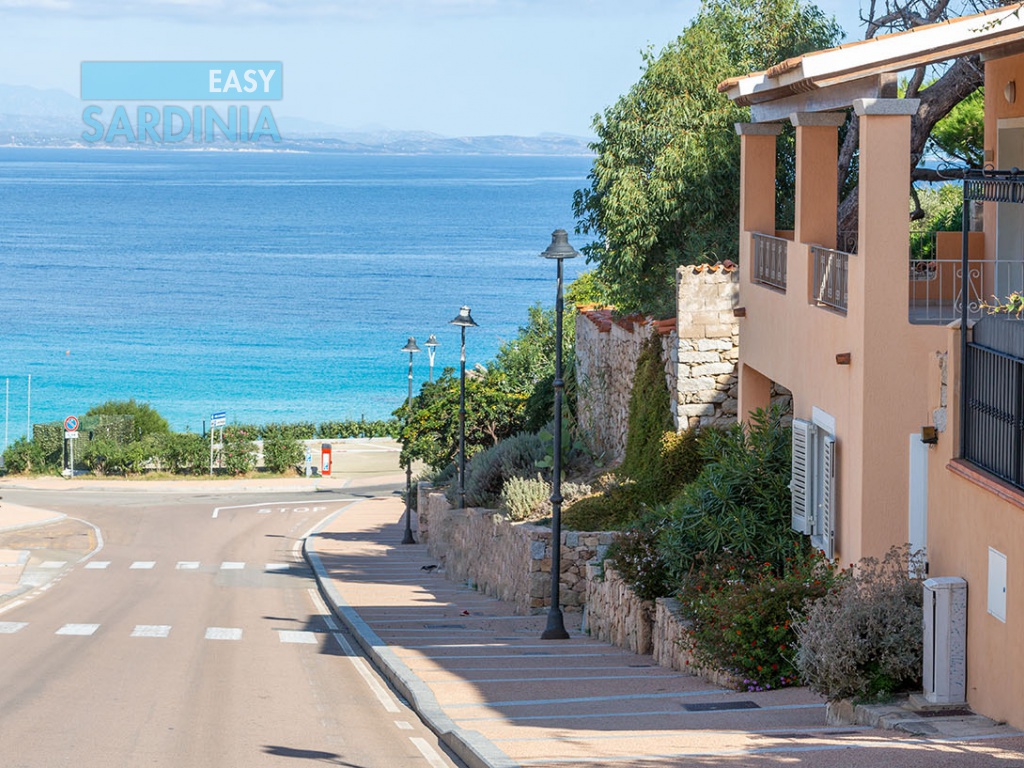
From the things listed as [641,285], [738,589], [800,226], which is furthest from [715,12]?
[738,589]

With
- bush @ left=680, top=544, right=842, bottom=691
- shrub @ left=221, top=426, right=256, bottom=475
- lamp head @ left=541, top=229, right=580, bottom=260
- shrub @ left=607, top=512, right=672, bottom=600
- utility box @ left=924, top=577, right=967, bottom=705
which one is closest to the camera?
utility box @ left=924, top=577, right=967, bottom=705

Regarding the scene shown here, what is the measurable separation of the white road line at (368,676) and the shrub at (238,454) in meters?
47.3

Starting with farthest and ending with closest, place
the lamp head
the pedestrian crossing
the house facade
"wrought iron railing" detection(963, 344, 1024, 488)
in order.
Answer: the pedestrian crossing
the lamp head
the house facade
"wrought iron railing" detection(963, 344, 1024, 488)

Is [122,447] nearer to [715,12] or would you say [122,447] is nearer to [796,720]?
[715,12]

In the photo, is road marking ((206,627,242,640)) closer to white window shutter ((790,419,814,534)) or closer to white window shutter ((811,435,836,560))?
white window shutter ((790,419,814,534))

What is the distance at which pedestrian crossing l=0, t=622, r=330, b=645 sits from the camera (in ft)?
80.9

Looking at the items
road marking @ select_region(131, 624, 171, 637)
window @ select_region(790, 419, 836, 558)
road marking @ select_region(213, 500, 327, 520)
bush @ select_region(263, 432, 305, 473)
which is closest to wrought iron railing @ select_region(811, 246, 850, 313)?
window @ select_region(790, 419, 836, 558)

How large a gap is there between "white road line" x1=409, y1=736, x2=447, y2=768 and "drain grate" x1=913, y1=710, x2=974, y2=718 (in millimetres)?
4177

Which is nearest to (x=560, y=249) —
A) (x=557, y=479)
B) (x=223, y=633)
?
(x=557, y=479)

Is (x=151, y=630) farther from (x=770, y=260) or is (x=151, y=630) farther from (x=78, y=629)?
(x=770, y=260)

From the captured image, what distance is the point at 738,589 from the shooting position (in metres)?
15.3

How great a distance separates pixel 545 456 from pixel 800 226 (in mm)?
12889

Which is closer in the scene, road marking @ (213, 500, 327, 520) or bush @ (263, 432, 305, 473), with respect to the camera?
road marking @ (213, 500, 327, 520)

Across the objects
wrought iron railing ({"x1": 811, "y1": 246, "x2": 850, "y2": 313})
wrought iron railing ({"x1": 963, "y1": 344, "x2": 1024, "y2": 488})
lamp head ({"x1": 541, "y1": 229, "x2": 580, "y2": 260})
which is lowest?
wrought iron railing ({"x1": 963, "y1": 344, "x2": 1024, "y2": 488})
